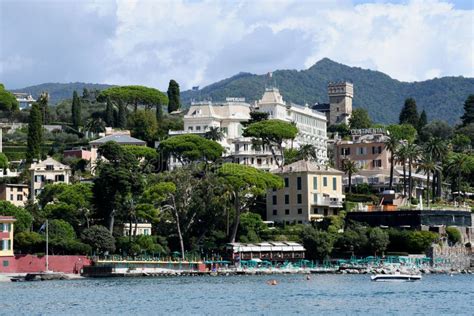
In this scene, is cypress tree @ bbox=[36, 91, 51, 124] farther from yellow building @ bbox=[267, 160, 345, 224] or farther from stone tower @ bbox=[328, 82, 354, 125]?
yellow building @ bbox=[267, 160, 345, 224]

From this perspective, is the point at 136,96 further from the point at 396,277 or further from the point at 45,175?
the point at 396,277

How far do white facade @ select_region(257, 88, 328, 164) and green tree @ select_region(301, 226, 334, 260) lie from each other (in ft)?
126

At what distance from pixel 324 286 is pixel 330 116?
11209cm

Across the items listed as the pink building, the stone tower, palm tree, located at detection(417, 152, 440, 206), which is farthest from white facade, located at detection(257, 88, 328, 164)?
the stone tower

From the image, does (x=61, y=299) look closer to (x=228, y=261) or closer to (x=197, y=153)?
(x=228, y=261)

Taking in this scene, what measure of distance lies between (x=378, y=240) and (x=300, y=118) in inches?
2048

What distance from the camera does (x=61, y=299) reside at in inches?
3059

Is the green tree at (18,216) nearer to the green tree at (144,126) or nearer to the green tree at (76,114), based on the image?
the green tree at (144,126)

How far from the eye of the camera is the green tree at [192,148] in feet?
440

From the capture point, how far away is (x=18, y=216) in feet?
350

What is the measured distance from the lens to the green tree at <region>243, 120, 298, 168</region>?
13800 cm

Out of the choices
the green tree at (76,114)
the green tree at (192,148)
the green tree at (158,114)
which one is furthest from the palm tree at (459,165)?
the green tree at (76,114)

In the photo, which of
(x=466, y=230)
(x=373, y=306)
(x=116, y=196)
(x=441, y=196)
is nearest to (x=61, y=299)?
(x=373, y=306)

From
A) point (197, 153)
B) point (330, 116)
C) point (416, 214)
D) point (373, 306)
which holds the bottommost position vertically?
point (373, 306)
